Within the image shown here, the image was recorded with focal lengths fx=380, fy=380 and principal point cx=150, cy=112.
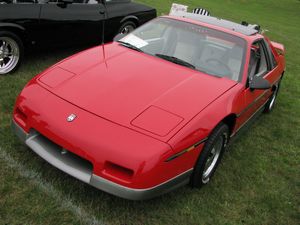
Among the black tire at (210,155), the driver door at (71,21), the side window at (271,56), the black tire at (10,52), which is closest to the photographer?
the black tire at (210,155)

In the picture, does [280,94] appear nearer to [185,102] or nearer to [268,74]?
[268,74]

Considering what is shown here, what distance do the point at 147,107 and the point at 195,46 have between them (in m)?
1.35

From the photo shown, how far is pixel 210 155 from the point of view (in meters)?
3.53

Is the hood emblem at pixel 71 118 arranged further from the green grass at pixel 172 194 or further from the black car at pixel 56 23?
the black car at pixel 56 23

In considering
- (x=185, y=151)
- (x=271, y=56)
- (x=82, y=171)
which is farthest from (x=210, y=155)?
(x=271, y=56)

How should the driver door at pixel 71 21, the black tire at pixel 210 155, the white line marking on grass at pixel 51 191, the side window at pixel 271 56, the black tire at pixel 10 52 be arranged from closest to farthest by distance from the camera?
the white line marking on grass at pixel 51 191
the black tire at pixel 210 155
the side window at pixel 271 56
the black tire at pixel 10 52
the driver door at pixel 71 21

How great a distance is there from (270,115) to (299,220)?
2.55m

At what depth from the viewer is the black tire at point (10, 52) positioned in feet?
16.6

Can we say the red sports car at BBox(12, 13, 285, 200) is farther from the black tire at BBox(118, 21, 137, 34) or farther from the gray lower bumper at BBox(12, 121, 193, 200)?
the black tire at BBox(118, 21, 137, 34)

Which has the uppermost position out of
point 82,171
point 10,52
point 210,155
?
point 82,171

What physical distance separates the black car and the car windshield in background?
1.56 metres

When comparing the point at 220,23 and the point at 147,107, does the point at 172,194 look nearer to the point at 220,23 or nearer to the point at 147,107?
the point at 147,107

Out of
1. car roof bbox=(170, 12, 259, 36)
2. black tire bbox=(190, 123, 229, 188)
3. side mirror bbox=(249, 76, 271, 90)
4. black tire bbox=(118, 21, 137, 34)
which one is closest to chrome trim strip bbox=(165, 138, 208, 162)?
black tire bbox=(190, 123, 229, 188)

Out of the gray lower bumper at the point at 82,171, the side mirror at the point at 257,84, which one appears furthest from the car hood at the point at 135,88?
the gray lower bumper at the point at 82,171
